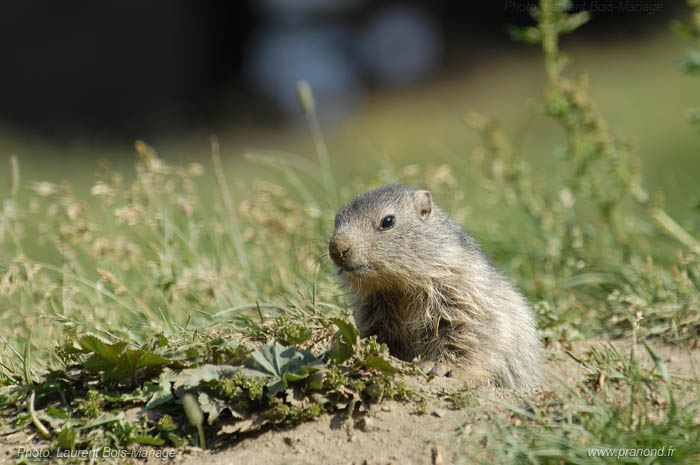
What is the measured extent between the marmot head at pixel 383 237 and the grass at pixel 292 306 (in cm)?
36

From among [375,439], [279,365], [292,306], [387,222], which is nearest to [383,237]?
[387,222]

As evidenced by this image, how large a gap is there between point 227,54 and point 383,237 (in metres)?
13.5

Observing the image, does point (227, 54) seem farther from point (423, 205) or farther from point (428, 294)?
point (428, 294)

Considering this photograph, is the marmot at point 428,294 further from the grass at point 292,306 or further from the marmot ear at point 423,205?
the grass at point 292,306

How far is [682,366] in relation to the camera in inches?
165

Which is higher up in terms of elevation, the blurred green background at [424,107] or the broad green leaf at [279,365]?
the blurred green background at [424,107]

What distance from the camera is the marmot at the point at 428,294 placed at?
3.84m

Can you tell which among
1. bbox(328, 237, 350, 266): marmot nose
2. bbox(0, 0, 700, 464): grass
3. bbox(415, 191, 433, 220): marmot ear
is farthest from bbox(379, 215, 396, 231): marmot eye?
bbox(0, 0, 700, 464): grass

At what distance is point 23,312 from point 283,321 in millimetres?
1566

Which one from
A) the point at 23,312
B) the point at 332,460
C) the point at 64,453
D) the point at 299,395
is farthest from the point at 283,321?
the point at 23,312

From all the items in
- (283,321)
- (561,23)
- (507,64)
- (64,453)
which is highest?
(507,64)

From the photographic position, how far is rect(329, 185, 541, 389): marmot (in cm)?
384

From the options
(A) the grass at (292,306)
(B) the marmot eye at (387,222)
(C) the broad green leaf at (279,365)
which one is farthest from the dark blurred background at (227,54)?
(C) the broad green leaf at (279,365)

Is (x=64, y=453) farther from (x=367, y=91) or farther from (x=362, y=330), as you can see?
(x=367, y=91)
